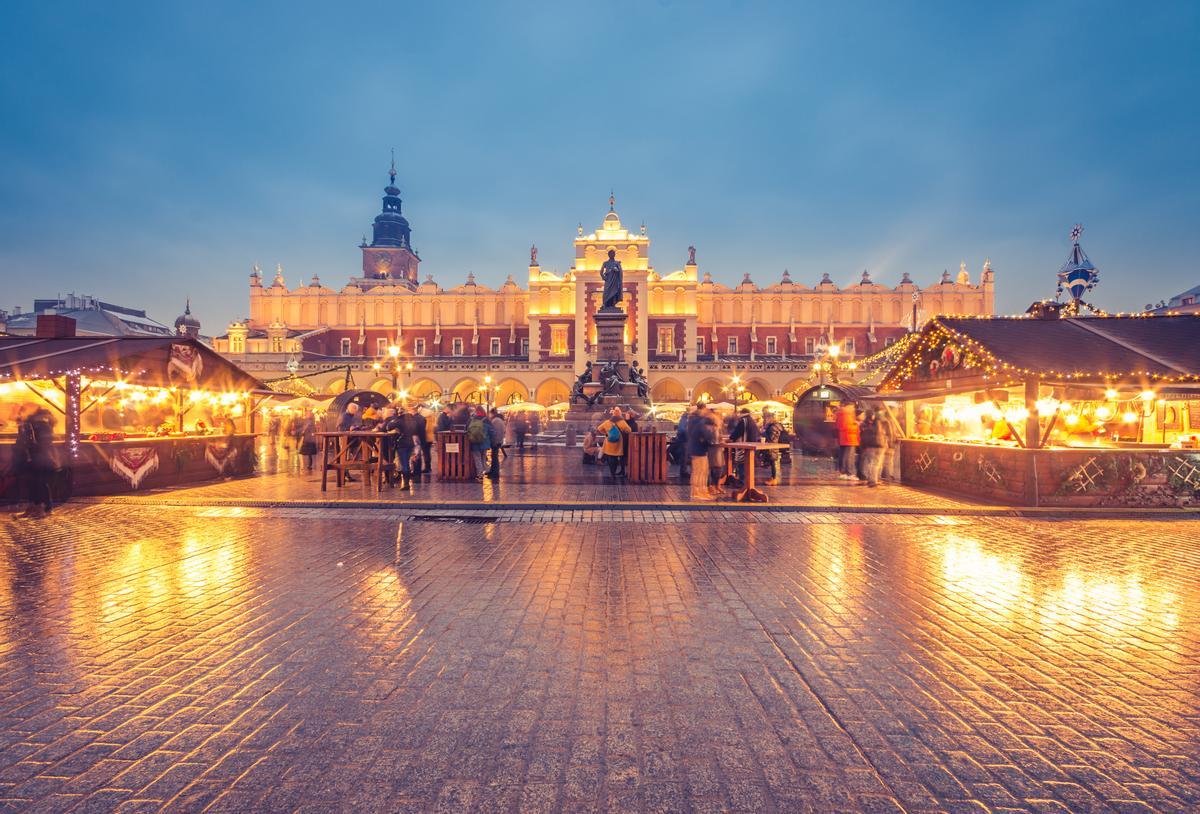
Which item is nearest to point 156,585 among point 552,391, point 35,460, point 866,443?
point 35,460

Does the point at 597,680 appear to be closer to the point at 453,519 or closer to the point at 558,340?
the point at 453,519

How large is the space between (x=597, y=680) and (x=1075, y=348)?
12536mm

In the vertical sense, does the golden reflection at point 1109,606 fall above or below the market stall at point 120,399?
below

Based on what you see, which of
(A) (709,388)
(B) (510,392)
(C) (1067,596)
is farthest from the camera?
(B) (510,392)

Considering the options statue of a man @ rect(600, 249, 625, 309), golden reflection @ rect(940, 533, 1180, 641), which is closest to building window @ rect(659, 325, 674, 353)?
statue of a man @ rect(600, 249, 625, 309)

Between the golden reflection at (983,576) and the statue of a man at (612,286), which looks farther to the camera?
the statue of a man at (612,286)

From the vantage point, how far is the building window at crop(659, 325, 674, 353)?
6150cm

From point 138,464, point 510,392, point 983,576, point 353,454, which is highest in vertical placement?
point 510,392

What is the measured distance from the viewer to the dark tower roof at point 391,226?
9356cm

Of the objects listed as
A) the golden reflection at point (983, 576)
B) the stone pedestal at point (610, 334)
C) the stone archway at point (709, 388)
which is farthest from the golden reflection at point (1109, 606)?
A: the stone archway at point (709, 388)

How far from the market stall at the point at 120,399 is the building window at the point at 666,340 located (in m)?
47.1

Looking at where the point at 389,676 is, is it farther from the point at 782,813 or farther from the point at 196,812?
the point at 782,813

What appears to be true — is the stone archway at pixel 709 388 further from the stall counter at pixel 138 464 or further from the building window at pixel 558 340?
the stall counter at pixel 138 464

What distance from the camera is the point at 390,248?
91.9 meters
